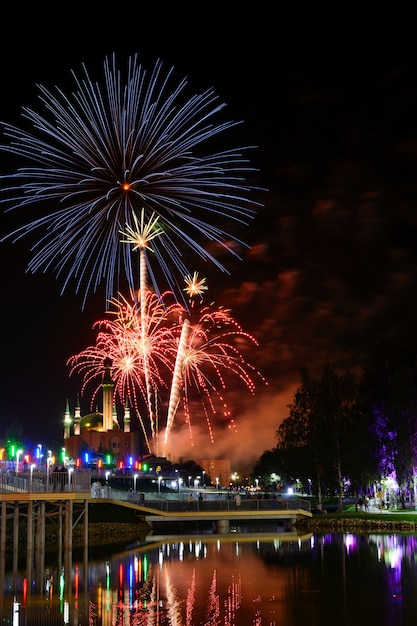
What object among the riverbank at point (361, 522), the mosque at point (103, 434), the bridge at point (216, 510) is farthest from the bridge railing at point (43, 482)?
the mosque at point (103, 434)

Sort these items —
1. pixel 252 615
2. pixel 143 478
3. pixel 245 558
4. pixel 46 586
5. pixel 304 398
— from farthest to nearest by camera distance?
1. pixel 143 478
2. pixel 304 398
3. pixel 245 558
4. pixel 46 586
5. pixel 252 615

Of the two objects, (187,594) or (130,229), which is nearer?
(187,594)

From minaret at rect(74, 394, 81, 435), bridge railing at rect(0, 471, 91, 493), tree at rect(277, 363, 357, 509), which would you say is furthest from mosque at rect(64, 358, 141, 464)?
bridge railing at rect(0, 471, 91, 493)

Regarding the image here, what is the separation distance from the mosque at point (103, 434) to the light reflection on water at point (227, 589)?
389 ft

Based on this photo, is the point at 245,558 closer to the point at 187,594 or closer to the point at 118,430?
the point at 187,594

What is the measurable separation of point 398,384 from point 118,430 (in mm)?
115018

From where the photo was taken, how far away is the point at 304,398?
75438 mm

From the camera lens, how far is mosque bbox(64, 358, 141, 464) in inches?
6451

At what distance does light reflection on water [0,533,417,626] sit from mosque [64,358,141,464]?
118596 millimetres

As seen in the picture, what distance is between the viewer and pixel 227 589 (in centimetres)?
3088

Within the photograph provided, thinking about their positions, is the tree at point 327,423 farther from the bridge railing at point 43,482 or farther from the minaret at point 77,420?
the minaret at point 77,420

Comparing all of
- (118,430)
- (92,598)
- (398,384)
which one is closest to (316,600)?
(92,598)

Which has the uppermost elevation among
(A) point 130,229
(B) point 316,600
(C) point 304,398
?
(A) point 130,229

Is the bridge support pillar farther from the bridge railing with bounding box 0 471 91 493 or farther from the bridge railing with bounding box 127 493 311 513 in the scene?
the bridge railing with bounding box 0 471 91 493
